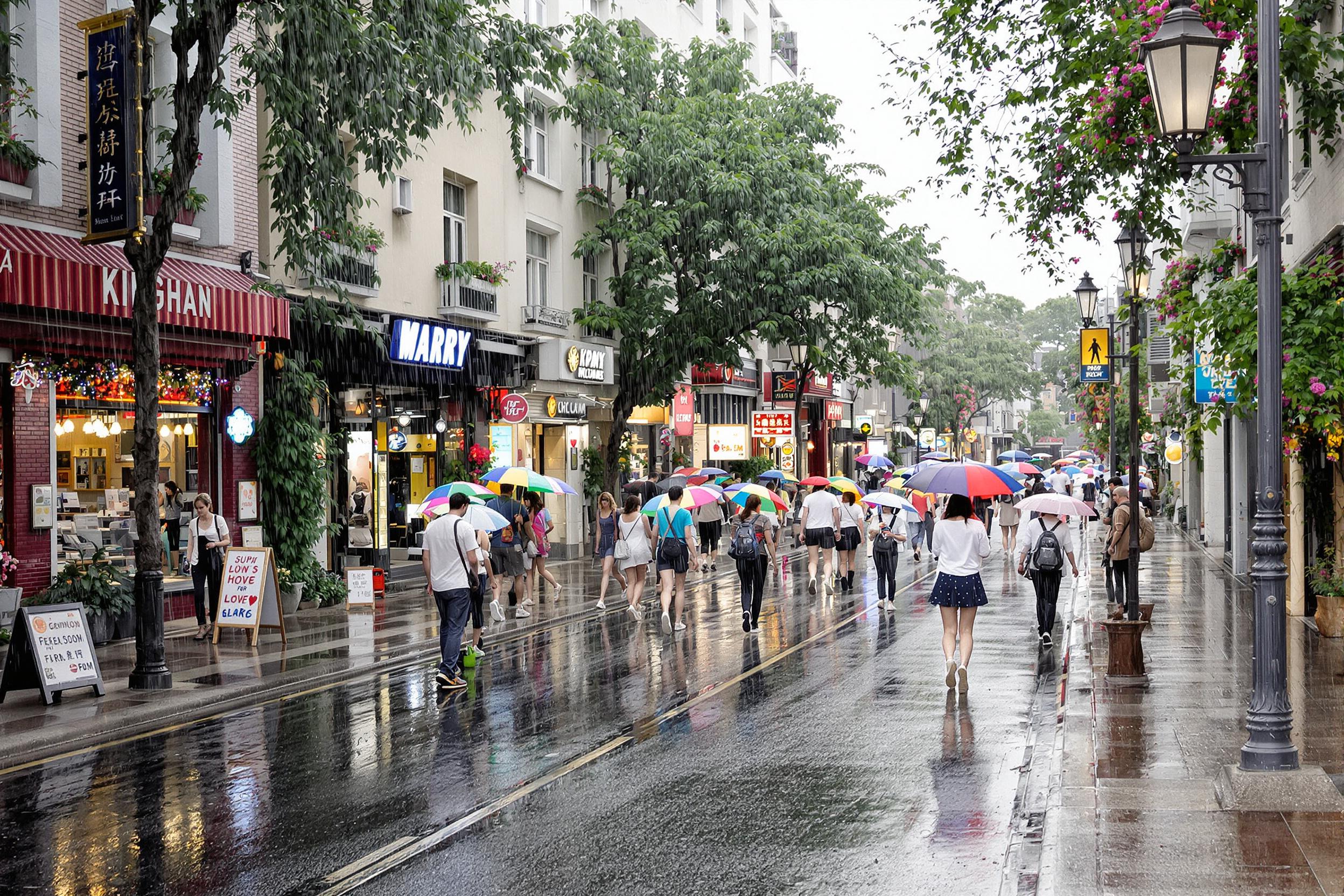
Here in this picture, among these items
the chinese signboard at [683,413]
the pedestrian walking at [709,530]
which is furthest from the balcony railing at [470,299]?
the chinese signboard at [683,413]

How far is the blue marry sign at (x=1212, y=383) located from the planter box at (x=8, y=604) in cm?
1321

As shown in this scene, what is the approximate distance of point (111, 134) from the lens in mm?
14695

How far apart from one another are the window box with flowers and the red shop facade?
694 mm

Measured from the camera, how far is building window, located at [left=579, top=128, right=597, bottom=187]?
104ft

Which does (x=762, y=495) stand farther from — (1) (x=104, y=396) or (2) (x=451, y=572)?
(1) (x=104, y=396)

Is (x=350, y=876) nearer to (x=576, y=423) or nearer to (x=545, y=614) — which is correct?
(x=545, y=614)

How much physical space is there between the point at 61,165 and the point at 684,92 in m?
18.0

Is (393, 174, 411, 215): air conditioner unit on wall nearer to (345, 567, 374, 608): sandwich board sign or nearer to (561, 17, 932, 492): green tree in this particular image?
(561, 17, 932, 492): green tree

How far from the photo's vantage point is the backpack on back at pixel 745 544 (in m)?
17.1

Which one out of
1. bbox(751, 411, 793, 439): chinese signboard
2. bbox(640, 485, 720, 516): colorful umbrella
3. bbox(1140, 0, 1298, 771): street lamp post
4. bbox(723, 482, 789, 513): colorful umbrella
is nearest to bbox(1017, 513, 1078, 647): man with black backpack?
bbox(723, 482, 789, 513): colorful umbrella

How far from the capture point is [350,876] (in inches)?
262

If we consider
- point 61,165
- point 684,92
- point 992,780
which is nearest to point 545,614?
point 61,165

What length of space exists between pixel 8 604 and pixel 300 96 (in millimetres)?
6725

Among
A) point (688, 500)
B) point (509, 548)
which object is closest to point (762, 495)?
point (688, 500)
